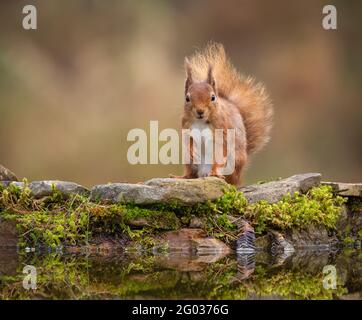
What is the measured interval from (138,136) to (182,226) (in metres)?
4.11

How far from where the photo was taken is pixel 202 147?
5465 mm

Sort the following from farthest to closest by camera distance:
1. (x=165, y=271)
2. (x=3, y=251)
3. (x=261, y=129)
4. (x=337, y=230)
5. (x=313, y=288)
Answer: (x=261, y=129)
(x=337, y=230)
(x=3, y=251)
(x=165, y=271)
(x=313, y=288)

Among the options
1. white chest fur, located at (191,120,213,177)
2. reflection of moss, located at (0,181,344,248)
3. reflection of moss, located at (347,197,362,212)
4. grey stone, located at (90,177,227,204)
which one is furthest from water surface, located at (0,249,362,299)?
white chest fur, located at (191,120,213,177)

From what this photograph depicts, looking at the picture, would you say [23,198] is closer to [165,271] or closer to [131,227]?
[131,227]

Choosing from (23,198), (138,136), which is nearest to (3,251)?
(23,198)

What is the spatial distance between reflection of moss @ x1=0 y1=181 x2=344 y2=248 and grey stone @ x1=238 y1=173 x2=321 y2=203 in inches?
2.7

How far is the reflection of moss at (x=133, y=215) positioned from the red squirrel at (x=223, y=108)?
470 mm

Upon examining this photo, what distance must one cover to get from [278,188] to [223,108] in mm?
718

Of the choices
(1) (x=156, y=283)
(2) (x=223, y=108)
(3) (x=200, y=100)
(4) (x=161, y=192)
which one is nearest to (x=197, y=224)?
(4) (x=161, y=192)

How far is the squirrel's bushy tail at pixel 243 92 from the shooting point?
20.0 feet

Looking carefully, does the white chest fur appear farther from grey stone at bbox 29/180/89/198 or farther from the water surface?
the water surface

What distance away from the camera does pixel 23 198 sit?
16.8ft

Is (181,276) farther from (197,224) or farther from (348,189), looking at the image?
(348,189)

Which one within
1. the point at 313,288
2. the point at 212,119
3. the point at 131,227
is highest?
the point at 212,119
